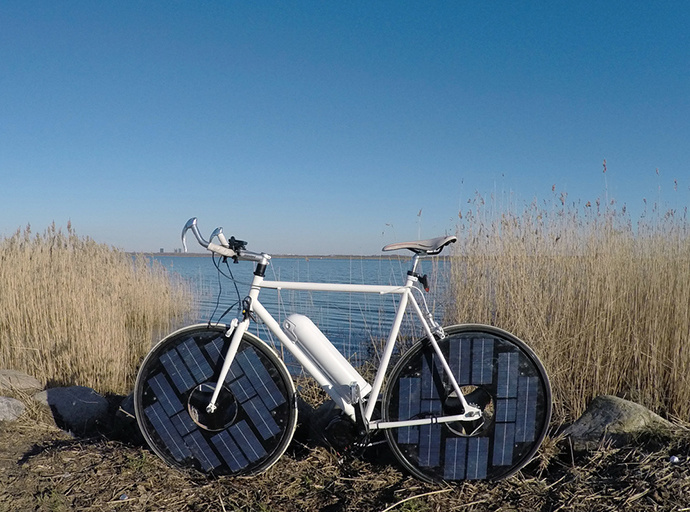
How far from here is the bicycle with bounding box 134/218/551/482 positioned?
253 centimetres

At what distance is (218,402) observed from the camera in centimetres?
266

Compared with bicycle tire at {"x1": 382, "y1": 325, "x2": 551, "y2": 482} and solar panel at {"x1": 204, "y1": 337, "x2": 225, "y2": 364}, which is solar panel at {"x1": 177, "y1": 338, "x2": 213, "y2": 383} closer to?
solar panel at {"x1": 204, "y1": 337, "x2": 225, "y2": 364}

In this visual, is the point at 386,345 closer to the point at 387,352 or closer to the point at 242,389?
the point at 387,352

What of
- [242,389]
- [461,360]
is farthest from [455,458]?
[242,389]

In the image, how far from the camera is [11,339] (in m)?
5.12

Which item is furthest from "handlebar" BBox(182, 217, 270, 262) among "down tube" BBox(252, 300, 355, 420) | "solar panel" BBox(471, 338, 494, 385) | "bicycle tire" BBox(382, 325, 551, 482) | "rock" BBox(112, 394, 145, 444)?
"rock" BBox(112, 394, 145, 444)

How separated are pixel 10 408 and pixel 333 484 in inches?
86.8

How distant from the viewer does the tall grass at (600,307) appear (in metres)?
3.54

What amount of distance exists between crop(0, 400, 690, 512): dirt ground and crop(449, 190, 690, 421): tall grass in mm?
732

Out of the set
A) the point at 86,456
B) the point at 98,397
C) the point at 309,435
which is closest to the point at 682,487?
the point at 309,435

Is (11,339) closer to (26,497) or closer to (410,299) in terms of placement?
(26,497)

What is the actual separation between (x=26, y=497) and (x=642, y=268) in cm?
392

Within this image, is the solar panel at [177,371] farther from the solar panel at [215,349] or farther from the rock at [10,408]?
the rock at [10,408]

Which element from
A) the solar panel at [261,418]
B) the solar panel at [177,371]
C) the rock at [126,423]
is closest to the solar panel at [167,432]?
the solar panel at [177,371]
